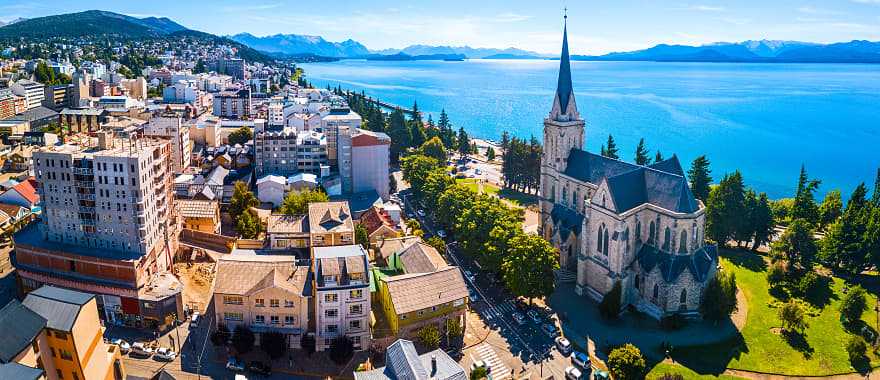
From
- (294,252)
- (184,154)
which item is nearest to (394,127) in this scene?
(184,154)

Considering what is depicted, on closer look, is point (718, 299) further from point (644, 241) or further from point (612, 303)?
point (612, 303)

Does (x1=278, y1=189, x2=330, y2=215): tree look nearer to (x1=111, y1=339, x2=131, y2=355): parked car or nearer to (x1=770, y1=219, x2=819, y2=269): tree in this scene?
(x1=111, y1=339, x2=131, y2=355): parked car

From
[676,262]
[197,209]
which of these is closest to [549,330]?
[676,262]

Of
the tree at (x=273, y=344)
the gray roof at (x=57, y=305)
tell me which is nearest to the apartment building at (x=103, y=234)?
the tree at (x=273, y=344)

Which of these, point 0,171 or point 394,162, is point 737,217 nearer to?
point 394,162

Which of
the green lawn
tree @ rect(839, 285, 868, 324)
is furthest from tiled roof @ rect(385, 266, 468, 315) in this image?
tree @ rect(839, 285, 868, 324)
